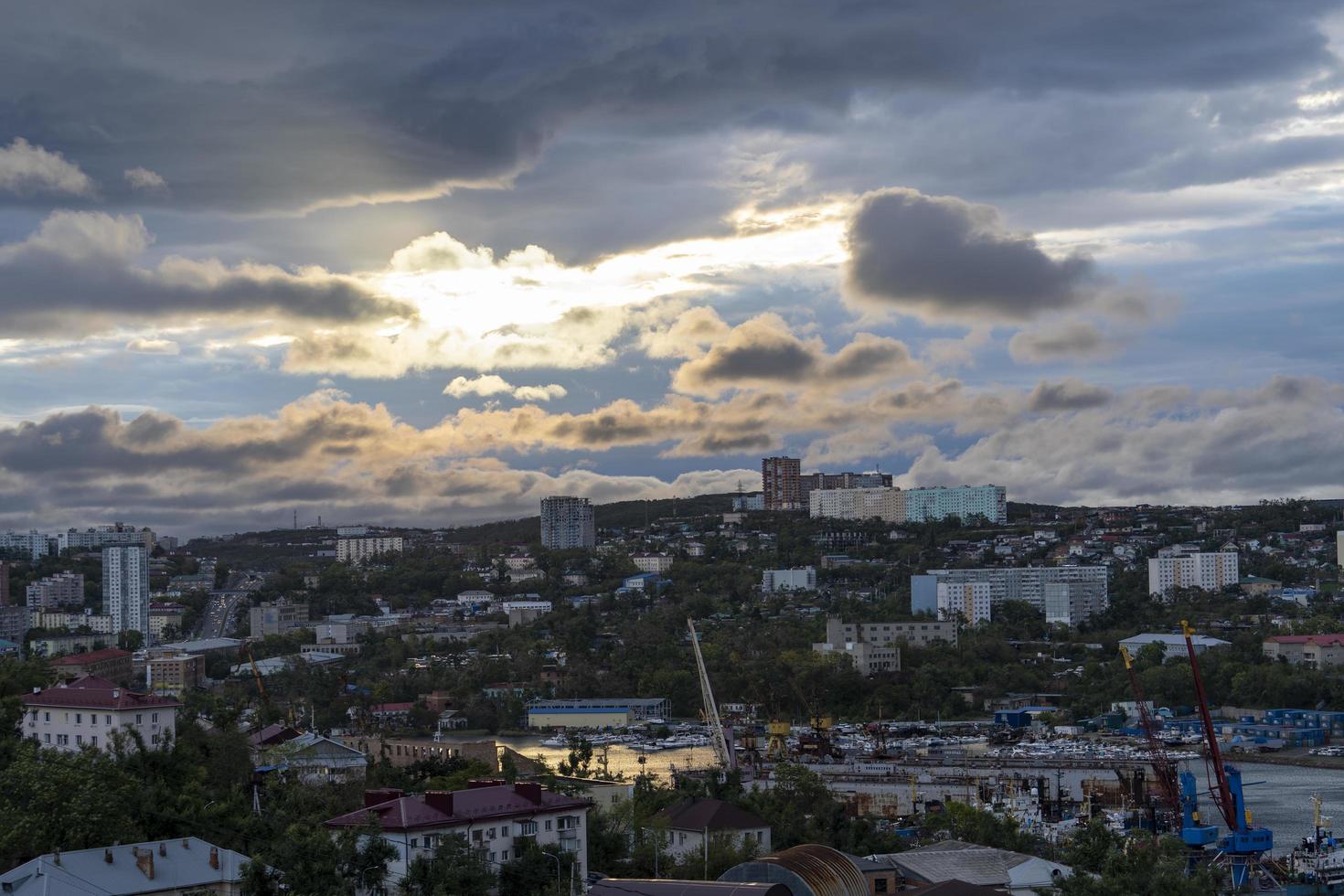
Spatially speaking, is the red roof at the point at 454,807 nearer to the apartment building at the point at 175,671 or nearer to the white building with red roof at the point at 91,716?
the white building with red roof at the point at 91,716

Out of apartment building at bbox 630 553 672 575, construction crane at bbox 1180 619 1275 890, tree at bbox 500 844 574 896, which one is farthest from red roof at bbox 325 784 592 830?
apartment building at bbox 630 553 672 575

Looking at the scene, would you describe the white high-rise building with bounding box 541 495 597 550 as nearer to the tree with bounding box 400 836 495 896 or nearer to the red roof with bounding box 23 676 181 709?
the red roof with bounding box 23 676 181 709

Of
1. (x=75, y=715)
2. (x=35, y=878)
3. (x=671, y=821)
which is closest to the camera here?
(x=35, y=878)

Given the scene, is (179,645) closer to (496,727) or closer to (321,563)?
(496,727)

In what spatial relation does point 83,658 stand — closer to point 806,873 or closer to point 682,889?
point 806,873

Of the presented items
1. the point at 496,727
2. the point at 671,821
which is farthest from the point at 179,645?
the point at 671,821

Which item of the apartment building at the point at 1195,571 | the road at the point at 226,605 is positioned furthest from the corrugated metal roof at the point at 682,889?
the road at the point at 226,605

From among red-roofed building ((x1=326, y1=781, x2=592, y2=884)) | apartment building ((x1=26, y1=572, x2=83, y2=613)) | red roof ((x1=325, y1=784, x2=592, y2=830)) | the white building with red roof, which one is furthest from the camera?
apartment building ((x1=26, y1=572, x2=83, y2=613))
